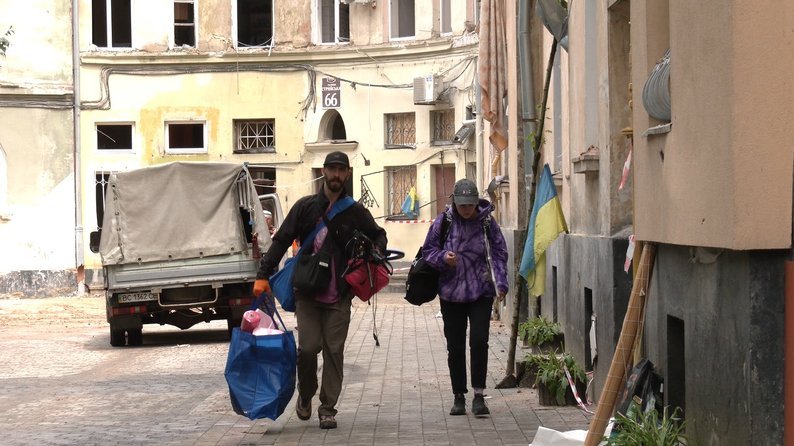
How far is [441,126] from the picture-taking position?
3484 centimetres

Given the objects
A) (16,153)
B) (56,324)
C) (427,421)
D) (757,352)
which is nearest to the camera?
(757,352)

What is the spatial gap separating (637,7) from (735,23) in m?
2.71

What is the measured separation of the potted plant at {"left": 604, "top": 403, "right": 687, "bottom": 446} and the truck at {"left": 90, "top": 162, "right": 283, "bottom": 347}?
12.8 meters

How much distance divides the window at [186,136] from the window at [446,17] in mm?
7034

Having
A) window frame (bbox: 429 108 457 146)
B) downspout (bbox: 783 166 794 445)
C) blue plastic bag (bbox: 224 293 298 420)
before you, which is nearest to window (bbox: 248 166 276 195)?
window frame (bbox: 429 108 457 146)

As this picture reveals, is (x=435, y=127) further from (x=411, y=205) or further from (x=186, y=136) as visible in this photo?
(x=186, y=136)

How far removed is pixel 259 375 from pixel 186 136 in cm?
2796

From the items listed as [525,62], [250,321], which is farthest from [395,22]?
[250,321]

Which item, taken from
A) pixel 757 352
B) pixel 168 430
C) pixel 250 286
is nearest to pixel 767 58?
pixel 757 352

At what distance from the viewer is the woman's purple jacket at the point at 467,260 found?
1073 centimetres

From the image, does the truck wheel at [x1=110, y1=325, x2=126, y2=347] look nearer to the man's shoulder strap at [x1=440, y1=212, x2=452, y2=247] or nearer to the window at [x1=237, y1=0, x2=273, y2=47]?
the man's shoulder strap at [x1=440, y1=212, x2=452, y2=247]

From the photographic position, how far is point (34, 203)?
35719mm

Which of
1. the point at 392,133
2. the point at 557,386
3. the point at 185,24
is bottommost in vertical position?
the point at 557,386

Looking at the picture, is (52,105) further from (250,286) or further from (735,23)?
(735,23)
